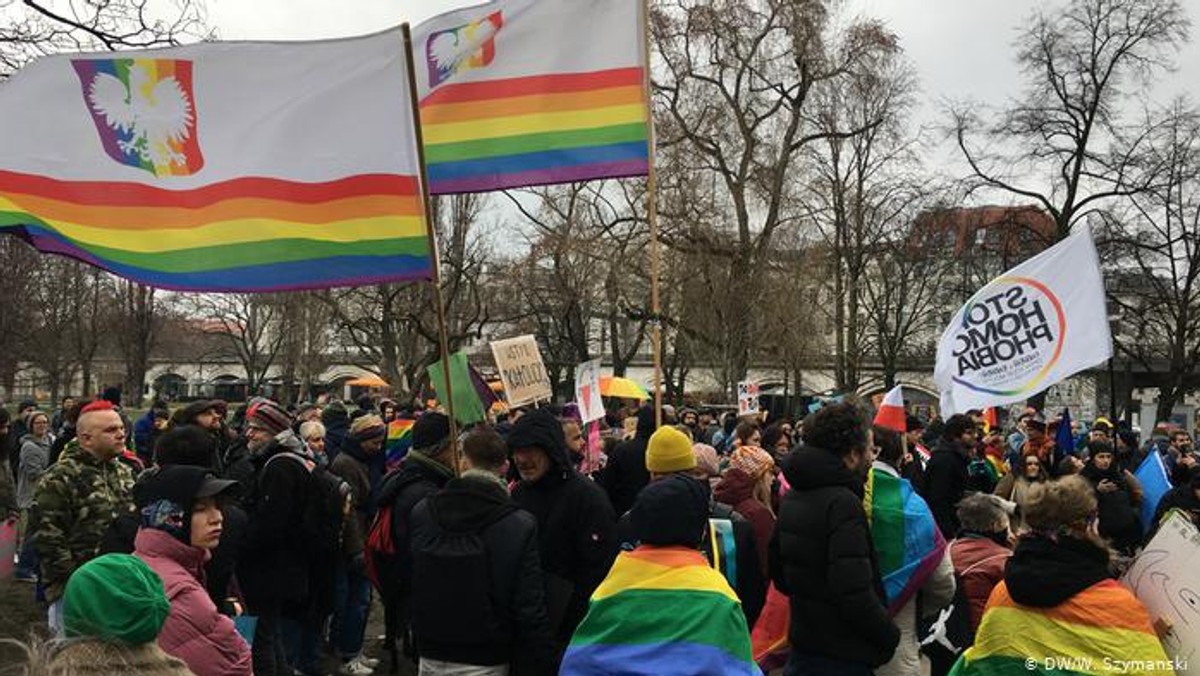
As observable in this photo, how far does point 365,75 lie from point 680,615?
135 inches

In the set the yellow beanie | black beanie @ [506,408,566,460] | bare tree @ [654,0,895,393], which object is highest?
bare tree @ [654,0,895,393]

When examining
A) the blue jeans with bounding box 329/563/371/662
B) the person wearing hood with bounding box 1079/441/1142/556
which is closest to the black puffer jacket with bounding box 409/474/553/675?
the blue jeans with bounding box 329/563/371/662

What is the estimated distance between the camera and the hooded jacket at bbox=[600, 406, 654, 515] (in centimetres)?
777

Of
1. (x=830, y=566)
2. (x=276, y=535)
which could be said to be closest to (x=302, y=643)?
(x=276, y=535)

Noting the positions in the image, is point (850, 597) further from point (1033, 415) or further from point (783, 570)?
point (1033, 415)

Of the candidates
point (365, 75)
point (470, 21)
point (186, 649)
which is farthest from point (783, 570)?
point (470, 21)

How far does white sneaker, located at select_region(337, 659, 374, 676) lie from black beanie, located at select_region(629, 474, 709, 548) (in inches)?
170

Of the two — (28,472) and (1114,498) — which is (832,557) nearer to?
(1114,498)

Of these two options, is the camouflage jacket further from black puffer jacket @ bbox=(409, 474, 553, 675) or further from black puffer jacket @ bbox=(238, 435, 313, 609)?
black puffer jacket @ bbox=(409, 474, 553, 675)

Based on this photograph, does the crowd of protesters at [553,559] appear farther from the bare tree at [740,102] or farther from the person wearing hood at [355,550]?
the bare tree at [740,102]

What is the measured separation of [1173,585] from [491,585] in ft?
7.93

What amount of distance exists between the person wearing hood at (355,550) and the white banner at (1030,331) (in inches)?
178

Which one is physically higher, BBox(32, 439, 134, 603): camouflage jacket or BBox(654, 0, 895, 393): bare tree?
BBox(654, 0, 895, 393): bare tree
